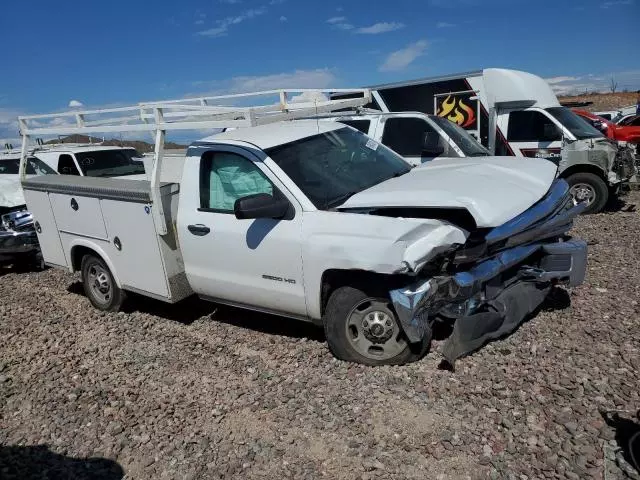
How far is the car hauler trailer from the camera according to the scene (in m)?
8.83

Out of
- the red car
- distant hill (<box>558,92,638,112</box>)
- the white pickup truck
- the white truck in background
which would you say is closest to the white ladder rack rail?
the white pickup truck

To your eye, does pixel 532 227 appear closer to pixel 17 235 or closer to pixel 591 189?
pixel 591 189

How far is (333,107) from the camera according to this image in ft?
18.4

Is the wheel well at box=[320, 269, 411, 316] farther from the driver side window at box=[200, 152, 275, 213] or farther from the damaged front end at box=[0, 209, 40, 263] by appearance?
the damaged front end at box=[0, 209, 40, 263]

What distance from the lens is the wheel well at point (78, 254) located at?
18.6 ft

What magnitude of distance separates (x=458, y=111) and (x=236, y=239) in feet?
23.4

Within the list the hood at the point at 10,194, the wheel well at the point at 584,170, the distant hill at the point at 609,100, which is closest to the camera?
the hood at the point at 10,194

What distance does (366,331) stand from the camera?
12.5 feet

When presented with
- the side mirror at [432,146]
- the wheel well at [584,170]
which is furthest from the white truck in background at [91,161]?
the wheel well at [584,170]

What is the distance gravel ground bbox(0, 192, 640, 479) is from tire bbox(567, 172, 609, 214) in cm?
416

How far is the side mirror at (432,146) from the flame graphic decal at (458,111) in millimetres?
2436

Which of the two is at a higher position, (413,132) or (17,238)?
(413,132)

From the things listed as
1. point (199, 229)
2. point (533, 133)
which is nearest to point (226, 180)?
point (199, 229)

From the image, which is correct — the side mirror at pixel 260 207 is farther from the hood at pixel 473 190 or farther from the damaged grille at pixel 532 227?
the damaged grille at pixel 532 227
